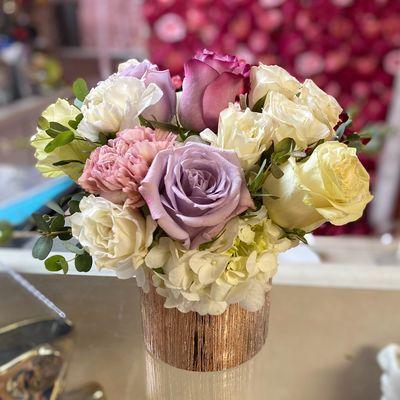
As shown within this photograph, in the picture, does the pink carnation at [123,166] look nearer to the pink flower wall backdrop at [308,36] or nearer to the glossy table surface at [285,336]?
the glossy table surface at [285,336]

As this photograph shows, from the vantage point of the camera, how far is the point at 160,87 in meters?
0.47

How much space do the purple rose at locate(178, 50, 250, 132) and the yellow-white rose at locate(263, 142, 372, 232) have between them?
9cm

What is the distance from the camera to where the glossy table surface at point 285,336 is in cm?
71

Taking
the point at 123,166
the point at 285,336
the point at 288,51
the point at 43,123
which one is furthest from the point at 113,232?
Answer: the point at 288,51

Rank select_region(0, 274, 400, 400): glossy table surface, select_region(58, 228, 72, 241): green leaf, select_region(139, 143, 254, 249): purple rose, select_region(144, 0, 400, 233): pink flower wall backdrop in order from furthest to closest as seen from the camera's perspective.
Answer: select_region(144, 0, 400, 233): pink flower wall backdrop → select_region(0, 274, 400, 400): glossy table surface → select_region(58, 228, 72, 241): green leaf → select_region(139, 143, 254, 249): purple rose

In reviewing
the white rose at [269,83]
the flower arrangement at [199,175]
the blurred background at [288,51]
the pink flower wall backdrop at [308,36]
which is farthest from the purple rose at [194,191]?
the pink flower wall backdrop at [308,36]

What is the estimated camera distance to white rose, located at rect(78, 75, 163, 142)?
439mm

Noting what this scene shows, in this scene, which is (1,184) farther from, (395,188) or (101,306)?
(395,188)

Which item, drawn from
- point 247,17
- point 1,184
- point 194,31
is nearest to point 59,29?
point 194,31

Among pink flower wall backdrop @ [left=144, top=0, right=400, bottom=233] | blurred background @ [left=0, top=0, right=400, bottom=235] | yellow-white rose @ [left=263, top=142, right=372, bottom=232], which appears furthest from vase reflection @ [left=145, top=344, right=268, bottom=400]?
pink flower wall backdrop @ [left=144, top=0, right=400, bottom=233]

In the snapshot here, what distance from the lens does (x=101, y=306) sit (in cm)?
76

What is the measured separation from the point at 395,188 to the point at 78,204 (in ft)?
7.43

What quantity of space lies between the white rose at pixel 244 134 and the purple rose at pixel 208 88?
0.09ft

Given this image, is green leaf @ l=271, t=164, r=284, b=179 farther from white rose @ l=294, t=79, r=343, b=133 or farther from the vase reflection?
the vase reflection
